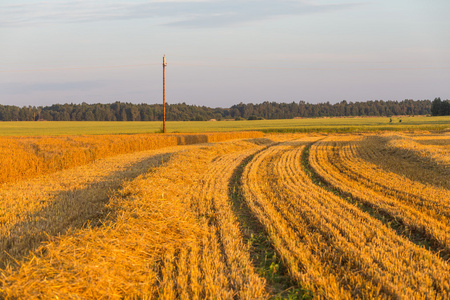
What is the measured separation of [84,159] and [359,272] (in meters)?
15.1

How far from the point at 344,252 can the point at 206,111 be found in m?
119

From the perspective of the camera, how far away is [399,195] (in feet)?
32.1

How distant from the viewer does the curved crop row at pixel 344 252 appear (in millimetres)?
4509

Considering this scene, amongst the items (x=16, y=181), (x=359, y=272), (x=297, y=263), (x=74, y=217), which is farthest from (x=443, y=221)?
(x=16, y=181)

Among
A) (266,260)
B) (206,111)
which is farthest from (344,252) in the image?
(206,111)

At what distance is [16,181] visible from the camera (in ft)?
40.0

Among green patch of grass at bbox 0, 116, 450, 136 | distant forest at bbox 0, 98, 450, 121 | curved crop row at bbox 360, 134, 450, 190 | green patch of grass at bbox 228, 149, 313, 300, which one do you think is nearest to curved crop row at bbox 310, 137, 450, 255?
curved crop row at bbox 360, 134, 450, 190

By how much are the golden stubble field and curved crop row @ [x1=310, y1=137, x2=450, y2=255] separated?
0.15 feet

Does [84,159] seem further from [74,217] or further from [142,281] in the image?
[142,281]

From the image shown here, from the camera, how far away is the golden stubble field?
4.40 m

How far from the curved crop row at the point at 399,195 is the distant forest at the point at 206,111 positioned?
8749 cm

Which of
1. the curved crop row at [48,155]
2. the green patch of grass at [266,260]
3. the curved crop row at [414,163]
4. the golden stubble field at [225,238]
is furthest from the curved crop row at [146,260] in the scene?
the curved crop row at [414,163]

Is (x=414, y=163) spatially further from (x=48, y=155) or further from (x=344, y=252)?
(x=48, y=155)

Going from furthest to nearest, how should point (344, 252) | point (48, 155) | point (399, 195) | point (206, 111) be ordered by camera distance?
point (206, 111)
point (48, 155)
point (399, 195)
point (344, 252)
